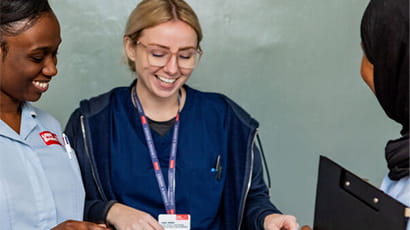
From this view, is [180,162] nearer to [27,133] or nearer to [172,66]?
[172,66]

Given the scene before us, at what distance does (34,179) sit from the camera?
5.64ft

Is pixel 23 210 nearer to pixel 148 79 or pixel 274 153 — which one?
pixel 148 79

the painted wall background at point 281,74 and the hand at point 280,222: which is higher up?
the painted wall background at point 281,74

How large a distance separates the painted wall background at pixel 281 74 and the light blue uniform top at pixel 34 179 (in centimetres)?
114

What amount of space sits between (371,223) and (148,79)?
112cm

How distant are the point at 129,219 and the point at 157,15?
2.43ft

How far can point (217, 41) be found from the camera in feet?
10.1

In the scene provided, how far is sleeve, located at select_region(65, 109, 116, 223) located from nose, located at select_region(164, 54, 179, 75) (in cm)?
38

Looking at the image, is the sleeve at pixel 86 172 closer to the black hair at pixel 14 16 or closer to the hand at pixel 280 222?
the hand at pixel 280 222

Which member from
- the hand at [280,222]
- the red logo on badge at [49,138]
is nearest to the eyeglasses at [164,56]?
the red logo on badge at [49,138]

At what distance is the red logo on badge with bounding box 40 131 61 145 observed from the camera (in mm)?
1858

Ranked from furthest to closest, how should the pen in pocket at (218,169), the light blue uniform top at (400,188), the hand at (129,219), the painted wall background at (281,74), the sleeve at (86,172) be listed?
the painted wall background at (281,74), the pen in pocket at (218,169), the sleeve at (86,172), the hand at (129,219), the light blue uniform top at (400,188)

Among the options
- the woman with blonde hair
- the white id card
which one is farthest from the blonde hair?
the white id card

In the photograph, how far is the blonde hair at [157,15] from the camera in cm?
226
